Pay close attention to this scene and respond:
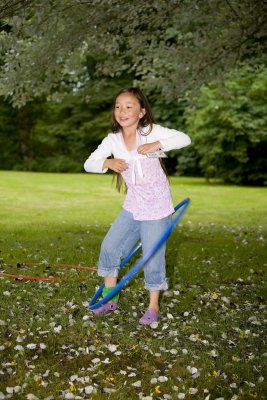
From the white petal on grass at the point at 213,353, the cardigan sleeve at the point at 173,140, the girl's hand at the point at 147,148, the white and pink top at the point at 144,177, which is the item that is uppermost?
the cardigan sleeve at the point at 173,140

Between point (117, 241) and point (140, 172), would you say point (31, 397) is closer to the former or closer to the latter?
point (117, 241)

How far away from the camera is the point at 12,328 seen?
526 centimetres

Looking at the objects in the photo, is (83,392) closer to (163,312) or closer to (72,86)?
(163,312)

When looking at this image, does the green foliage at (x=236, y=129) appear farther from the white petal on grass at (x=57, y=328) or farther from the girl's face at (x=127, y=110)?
the white petal on grass at (x=57, y=328)

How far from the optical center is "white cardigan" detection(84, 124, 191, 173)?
202 inches

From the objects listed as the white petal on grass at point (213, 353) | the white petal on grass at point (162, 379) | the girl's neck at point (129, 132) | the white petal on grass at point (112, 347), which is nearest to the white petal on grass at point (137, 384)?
the white petal on grass at point (162, 379)

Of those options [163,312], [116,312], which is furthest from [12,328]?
[163,312]

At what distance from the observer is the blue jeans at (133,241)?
5.34m

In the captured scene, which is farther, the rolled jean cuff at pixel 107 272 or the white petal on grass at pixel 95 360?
the rolled jean cuff at pixel 107 272

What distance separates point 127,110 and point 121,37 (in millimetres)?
5451

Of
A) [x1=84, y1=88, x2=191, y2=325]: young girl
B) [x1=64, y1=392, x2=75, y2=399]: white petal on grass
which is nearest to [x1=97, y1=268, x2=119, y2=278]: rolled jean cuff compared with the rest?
[x1=84, y1=88, x2=191, y2=325]: young girl

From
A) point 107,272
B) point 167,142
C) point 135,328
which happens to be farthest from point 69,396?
point 167,142

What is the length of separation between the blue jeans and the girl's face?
0.87 meters

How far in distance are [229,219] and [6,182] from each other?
1493 cm
